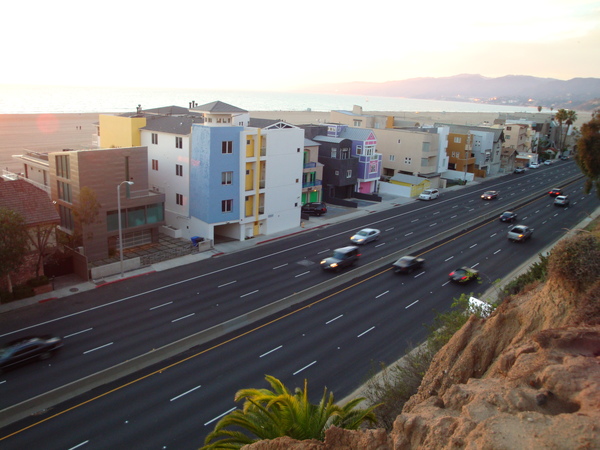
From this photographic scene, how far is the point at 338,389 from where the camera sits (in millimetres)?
22672

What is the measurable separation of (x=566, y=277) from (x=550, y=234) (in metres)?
42.6

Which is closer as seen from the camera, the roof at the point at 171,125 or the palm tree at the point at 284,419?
the palm tree at the point at 284,419

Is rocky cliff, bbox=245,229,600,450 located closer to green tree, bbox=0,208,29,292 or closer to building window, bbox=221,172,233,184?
green tree, bbox=0,208,29,292

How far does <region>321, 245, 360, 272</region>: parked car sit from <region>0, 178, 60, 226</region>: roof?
20.8 meters

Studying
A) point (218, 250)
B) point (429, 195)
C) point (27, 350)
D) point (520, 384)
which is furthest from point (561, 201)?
point (27, 350)

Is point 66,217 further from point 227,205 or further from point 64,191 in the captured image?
point 227,205

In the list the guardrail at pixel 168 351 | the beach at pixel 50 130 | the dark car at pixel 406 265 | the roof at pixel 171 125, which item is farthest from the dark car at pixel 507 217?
the beach at pixel 50 130

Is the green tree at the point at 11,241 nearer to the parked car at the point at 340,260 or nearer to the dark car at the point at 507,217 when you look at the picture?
the parked car at the point at 340,260

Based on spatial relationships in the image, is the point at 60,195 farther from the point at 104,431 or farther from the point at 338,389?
the point at 338,389

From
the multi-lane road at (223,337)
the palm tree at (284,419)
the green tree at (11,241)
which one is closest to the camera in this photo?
the palm tree at (284,419)

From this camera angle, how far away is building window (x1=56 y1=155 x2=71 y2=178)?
3947 centimetres

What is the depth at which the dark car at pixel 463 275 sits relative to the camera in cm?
3672

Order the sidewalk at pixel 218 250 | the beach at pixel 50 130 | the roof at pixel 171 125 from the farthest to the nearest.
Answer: the beach at pixel 50 130, the roof at pixel 171 125, the sidewalk at pixel 218 250

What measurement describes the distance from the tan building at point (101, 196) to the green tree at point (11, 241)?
8.02 metres
